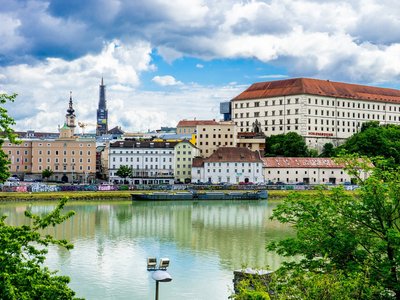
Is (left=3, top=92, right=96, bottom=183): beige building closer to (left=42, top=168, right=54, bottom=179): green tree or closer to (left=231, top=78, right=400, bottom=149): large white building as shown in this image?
(left=42, top=168, right=54, bottom=179): green tree

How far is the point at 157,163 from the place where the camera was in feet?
239

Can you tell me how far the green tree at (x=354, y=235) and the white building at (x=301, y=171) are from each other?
56811 millimetres

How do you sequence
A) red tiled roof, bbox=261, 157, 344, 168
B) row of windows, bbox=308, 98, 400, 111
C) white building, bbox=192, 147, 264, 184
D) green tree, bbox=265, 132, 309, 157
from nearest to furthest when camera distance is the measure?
white building, bbox=192, 147, 264, 184 → red tiled roof, bbox=261, 157, 344, 168 → green tree, bbox=265, 132, 309, 157 → row of windows, bbox=308, 98, 400, 111

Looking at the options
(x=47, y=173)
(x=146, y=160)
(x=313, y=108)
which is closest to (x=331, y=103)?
(x=313, y=108)

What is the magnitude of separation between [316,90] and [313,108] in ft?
10.6

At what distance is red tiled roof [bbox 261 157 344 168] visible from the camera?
69375 millimetres

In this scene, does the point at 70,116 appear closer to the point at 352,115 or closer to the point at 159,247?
the point at 352,115

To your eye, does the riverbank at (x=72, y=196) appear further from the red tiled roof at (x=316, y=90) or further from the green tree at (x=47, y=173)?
the red tiled roof at (x=316, y=90)

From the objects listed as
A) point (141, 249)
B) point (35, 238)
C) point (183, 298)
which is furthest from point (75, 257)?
point (35, 238)

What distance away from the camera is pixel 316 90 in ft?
289

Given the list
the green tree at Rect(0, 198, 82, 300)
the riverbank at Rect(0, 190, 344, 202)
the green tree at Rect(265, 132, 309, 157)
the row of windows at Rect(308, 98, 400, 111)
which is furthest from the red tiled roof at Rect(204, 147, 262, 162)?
the green tree at Rect(0, 198, 82, 300)

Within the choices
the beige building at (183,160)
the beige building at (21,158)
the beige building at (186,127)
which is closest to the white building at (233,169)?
the beige building at (183,160)

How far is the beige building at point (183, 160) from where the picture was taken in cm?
7225

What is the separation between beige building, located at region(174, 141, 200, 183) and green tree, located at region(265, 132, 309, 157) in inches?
447
